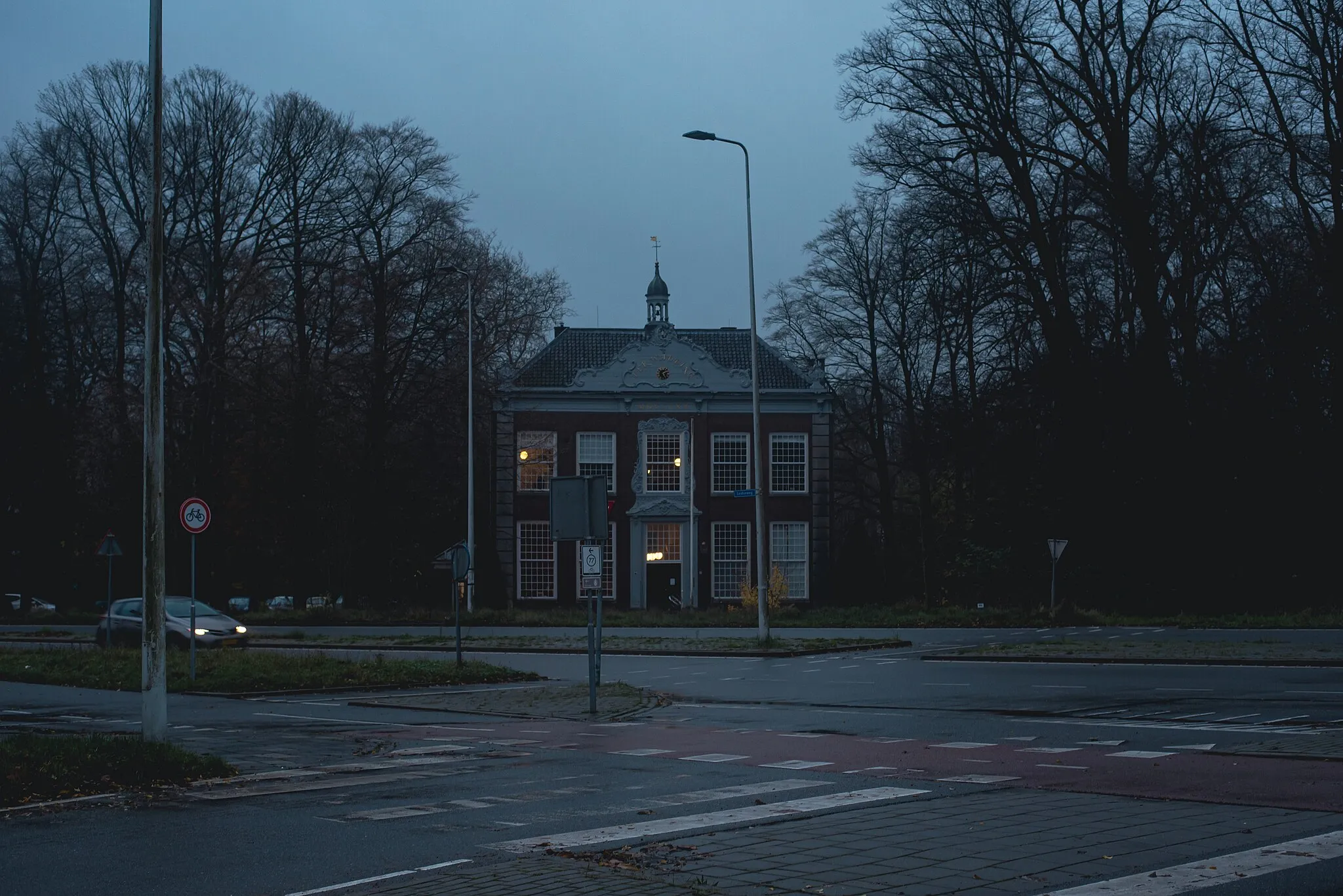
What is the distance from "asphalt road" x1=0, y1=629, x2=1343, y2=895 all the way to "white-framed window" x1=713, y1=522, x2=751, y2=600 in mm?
40005

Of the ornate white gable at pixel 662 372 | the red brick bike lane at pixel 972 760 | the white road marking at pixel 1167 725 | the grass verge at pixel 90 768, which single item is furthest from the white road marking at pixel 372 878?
the ornate white gable at pixel 662 372

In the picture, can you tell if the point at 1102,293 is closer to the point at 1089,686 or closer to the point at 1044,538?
the point at 1044,538

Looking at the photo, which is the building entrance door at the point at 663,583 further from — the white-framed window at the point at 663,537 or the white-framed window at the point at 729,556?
the white-framed window at the point at 729,556

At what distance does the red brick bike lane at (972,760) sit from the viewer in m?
10.1

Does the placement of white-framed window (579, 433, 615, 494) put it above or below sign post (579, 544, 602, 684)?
above

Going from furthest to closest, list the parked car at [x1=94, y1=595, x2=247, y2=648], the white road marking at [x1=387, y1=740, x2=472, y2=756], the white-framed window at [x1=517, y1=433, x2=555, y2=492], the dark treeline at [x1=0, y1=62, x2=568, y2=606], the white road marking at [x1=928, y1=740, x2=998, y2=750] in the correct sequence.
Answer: the white-framed window at [x1=517, y1=433, x2=555, y2=492], the dark treeline at [x1=0, y1=62, x2=568, y2=606], the parked car at [x1=94, y1=595, x2=247, y2=648], the white road marking at [x1=387, y1=740, x2=472, y2=756], the white road marking at [x1=928, y1=740, x2=998, y2=750]

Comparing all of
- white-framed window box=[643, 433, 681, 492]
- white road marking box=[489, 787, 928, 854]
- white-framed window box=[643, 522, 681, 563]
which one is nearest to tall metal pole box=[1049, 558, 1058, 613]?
white-framed window box=[643, 522, 681, 563]

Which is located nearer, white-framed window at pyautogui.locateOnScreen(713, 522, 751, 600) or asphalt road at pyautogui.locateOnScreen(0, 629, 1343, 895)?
asphalt road at pyautogui.locateOnScreen(0, 629, 1343, 895)

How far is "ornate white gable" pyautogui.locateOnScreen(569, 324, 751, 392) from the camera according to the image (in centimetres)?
6306

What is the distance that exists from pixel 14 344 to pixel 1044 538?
38.8 metres

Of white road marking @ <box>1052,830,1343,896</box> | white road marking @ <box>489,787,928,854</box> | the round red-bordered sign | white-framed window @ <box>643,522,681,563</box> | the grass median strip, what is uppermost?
the round red-bordered sign

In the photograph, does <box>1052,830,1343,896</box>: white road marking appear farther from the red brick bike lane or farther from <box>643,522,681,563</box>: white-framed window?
<box>643,522,681,563</box>: white-framed window

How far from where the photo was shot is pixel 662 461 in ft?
208

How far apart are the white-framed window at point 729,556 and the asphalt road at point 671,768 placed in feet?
131
